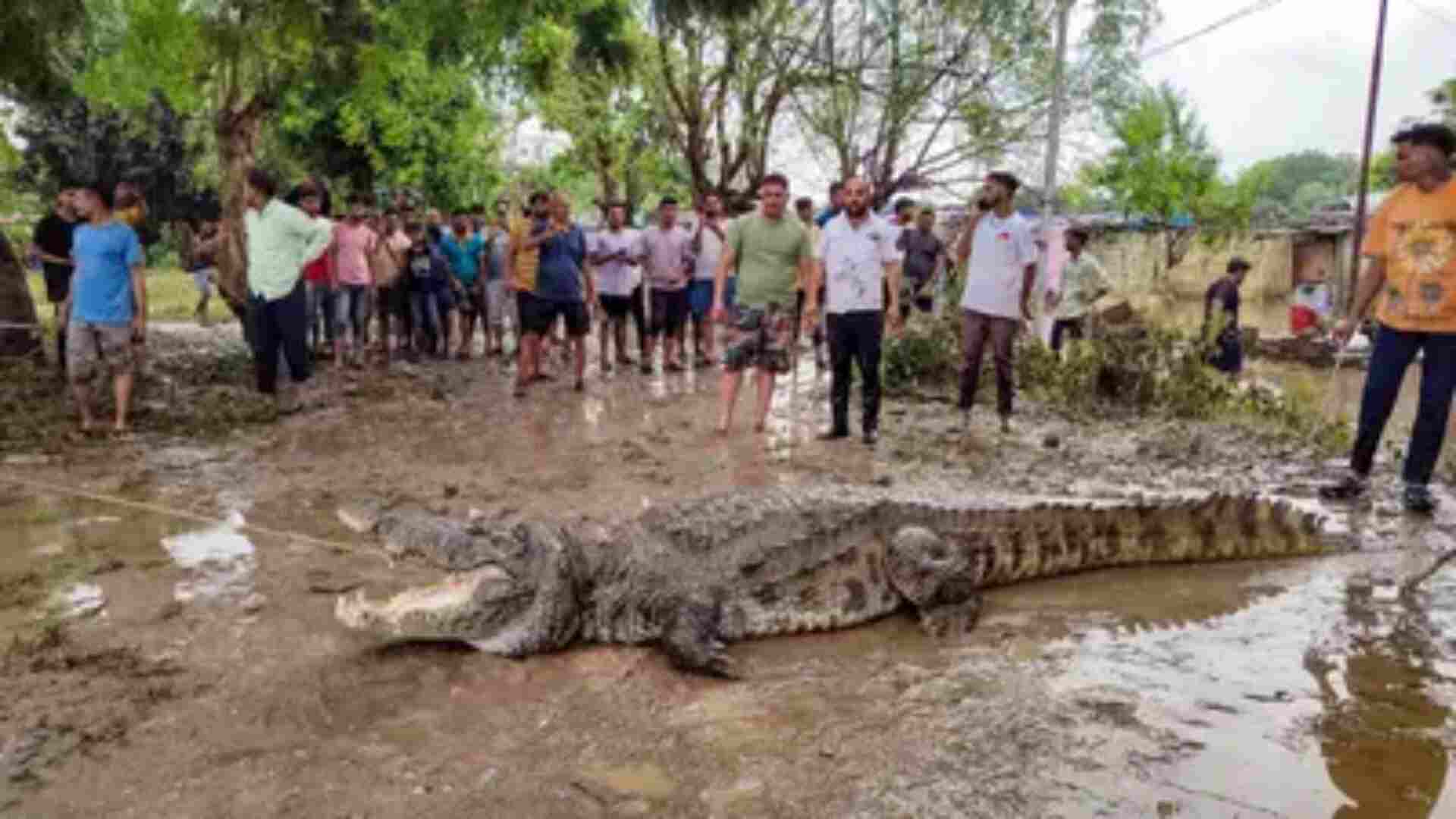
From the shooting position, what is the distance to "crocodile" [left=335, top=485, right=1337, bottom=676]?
3611 mm

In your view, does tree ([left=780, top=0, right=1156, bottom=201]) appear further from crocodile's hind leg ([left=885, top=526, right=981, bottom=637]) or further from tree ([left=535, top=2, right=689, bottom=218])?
crocodile's hind leg ([left=885, top=526, right=981, bottom=637])

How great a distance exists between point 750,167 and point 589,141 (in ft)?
12.8

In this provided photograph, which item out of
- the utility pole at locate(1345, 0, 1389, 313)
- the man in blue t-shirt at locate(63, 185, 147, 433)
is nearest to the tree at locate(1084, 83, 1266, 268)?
the utility pole at locate(1345, 0, 1389, 313)

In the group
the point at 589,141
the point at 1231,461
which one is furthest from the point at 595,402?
the point at 589,141

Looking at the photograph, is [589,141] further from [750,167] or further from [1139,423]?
[1139,423]

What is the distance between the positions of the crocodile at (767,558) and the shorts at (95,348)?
183 inches

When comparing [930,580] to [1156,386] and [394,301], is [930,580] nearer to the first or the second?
[1156,386]

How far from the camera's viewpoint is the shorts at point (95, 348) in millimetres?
7152

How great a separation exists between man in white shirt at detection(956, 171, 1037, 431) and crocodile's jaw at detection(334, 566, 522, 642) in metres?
4.66

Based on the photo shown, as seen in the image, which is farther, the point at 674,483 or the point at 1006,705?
the point at 674,483

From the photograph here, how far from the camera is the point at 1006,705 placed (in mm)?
3271

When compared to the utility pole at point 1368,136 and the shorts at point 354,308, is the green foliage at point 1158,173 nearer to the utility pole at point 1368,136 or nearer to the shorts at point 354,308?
the utility pole at point 1368,136

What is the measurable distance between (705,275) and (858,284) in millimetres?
4557

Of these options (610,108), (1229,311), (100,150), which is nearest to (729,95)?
(610,108)
